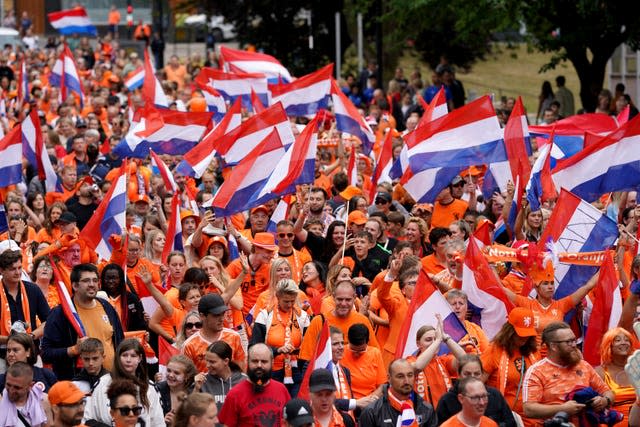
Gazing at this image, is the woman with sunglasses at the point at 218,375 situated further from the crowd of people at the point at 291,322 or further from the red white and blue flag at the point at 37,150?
the red white and blue flag at the point at 37,150

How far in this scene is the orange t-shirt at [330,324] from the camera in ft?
38.7

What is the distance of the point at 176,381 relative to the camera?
1098 centimetres

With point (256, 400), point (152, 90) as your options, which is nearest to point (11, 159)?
point (256, 400)

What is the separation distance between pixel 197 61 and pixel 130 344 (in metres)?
31.6

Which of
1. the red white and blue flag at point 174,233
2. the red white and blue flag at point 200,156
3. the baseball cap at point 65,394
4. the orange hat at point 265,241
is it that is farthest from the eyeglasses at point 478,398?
the red white and blue flag at point 200,156

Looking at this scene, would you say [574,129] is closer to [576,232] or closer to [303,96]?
[303,96]

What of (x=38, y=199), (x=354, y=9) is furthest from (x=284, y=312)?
(x=354, y=9)

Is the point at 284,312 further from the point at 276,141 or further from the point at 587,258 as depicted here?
the point at 276,141

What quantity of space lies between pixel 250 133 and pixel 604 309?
6.35m

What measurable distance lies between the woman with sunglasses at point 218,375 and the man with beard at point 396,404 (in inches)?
40.7

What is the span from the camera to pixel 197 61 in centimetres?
4209

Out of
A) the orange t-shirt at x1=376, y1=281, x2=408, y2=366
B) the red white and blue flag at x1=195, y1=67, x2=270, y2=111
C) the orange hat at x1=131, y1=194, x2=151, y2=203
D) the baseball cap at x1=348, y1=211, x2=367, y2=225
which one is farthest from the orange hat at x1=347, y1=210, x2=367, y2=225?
the red white and blue flag at x1=195, y1=67, x2=270, y2=111

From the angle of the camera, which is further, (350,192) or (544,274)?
(350,192)

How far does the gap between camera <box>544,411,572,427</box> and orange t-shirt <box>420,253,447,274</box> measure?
3.93 m
